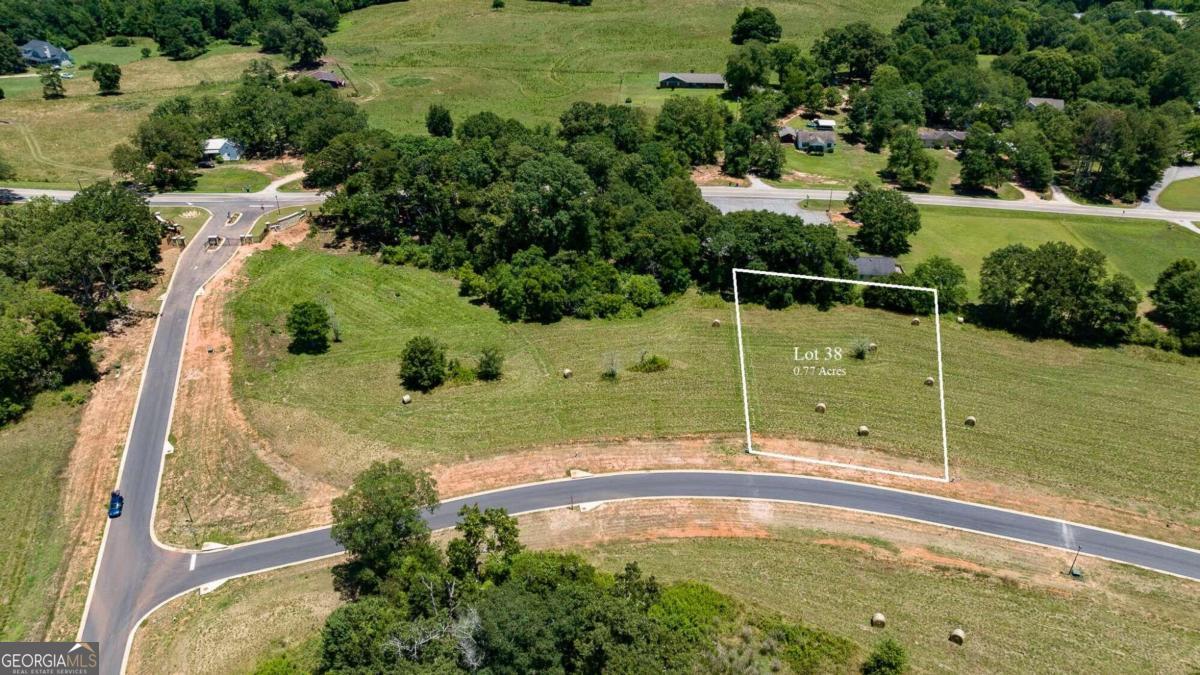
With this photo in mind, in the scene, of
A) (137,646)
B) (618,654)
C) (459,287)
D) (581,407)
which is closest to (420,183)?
(459,287)

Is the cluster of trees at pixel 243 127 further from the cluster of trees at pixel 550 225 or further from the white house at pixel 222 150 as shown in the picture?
the cluster of trees at pixel 550 225

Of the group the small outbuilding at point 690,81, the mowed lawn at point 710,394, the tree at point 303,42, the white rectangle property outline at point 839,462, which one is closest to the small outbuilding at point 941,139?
the small outbuilding at point 690,81

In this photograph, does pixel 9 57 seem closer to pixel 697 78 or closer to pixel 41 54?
pixel 41 54

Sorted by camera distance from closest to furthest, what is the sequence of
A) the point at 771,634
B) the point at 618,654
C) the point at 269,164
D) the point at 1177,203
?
the point at 618,654 → the point at 771,634 → the point at 1177,203 → the point at 269,164

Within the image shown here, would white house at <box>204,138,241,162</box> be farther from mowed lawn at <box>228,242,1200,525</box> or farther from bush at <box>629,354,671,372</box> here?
bush at <box>629,354,671,372</box>

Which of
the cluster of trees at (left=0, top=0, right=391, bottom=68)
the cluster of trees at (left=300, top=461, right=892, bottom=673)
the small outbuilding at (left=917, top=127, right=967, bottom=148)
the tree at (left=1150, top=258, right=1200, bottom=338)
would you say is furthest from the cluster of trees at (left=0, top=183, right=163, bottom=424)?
the small outbuilding at (left=917, top=127, right=967, bottom=148)

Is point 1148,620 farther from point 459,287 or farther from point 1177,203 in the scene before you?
point 1177,203
